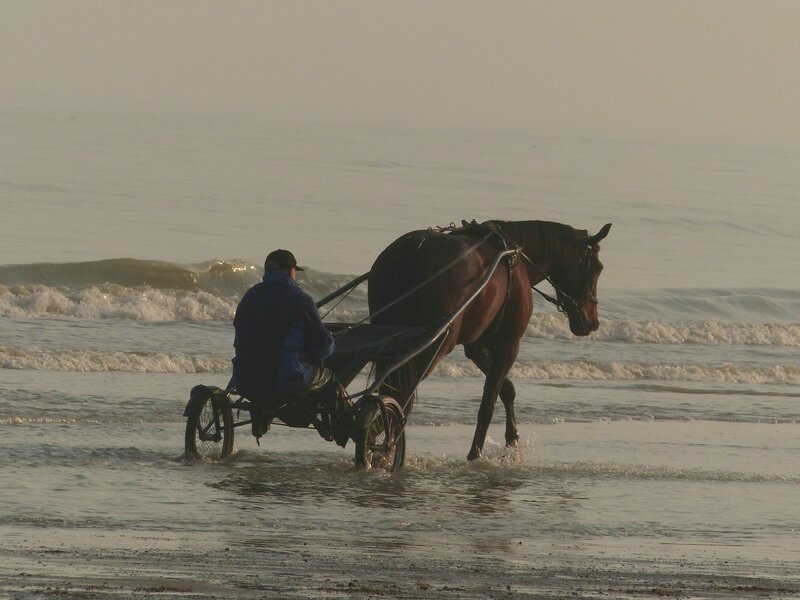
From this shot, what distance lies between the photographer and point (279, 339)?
11.3m

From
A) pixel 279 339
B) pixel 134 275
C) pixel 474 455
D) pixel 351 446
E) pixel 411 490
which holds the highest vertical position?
pixel 279 339

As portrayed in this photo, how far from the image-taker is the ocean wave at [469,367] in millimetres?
17875

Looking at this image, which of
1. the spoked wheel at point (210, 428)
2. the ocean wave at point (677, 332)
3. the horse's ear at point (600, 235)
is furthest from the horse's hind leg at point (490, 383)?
the ocean wave at point (677, 332)

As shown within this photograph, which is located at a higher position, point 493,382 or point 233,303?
point 493,382

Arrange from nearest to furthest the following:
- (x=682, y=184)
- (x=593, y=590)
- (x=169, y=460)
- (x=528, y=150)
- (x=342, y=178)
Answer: (x=593, y=590)
(x=169, y=460)
(x=342, y=178)
(x=682, y=184)
(x=528, y=150)

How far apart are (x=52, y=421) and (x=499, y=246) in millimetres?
4020

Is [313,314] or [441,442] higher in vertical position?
[313,314]

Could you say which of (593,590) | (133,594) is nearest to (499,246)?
(593,590)

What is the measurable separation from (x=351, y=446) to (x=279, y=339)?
121 inches

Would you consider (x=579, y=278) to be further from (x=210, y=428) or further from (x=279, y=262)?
(x=279, y=262)

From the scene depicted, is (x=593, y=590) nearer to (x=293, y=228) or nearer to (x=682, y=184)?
(x=293, y=228)

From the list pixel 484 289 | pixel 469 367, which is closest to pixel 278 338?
pixel 484 289

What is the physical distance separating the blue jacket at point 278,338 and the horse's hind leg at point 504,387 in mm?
2918

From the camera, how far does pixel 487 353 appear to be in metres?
14.2
